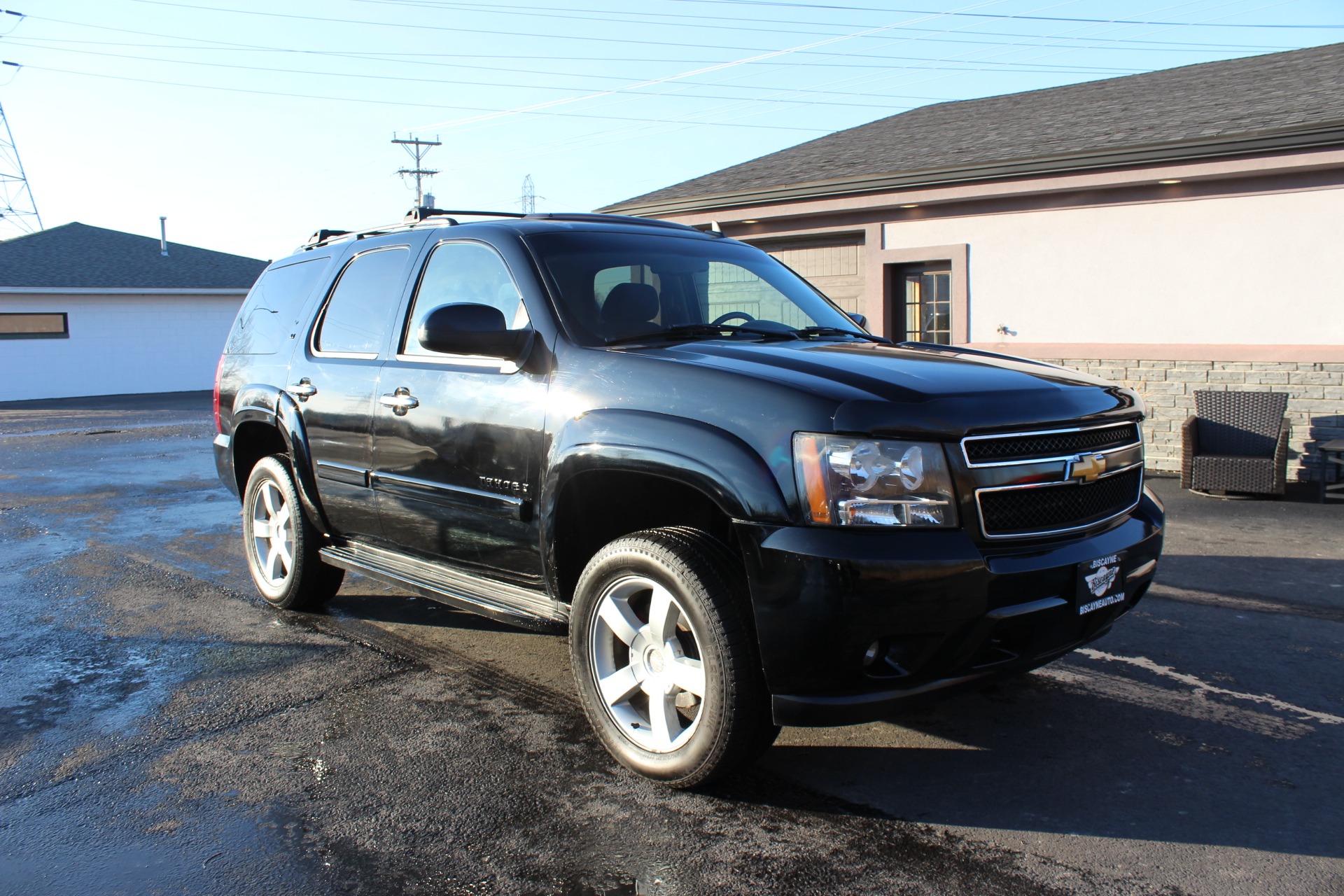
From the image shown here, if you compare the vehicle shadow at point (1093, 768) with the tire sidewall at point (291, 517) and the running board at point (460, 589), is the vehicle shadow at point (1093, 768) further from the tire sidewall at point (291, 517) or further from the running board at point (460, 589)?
the tire sidewall at point (291, 517)

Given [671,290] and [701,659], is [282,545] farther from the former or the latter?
[701,659]

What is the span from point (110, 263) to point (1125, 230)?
108ft

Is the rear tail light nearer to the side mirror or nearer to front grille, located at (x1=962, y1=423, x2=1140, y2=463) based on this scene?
the side mirror

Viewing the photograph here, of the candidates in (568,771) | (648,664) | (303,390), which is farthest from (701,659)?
(303,390)

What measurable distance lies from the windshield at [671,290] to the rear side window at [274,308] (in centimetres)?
197

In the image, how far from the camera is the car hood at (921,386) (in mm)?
3189

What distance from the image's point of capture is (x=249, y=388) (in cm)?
598

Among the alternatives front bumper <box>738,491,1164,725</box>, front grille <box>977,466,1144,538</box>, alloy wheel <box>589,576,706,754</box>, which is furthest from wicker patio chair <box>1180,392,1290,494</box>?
alloy wheel <box>589,576,706,754</box>

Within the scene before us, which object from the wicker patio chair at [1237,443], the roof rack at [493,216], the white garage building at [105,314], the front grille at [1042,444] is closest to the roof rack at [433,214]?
the roof rack at [493,216]

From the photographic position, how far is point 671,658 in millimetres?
3545

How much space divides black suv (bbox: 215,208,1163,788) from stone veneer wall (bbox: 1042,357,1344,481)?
24.7 ft

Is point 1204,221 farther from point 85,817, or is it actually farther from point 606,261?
point 85,817

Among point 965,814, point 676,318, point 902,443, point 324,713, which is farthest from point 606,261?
point 965,814

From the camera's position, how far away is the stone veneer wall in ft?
33.7
